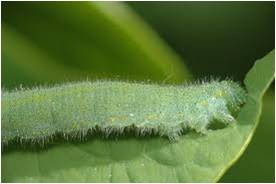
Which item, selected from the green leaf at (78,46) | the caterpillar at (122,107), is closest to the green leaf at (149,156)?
the caterpillar at (122,107)

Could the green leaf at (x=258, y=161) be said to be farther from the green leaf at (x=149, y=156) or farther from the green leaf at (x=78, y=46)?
the green leaf at (x=78, y=46)

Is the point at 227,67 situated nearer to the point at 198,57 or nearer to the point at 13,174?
the point at 198,57

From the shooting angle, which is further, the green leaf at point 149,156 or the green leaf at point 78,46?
the green leaf at point 78,46

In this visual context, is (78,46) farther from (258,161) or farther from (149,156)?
(258,161)

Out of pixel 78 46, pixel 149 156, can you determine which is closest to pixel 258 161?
pixel 149 156

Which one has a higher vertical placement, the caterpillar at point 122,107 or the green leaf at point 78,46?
the green leaf at point 78,46

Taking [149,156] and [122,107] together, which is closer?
[149,156]
